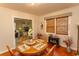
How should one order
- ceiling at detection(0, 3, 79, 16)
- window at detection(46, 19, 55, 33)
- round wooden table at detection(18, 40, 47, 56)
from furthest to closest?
window at detection(46, 19, 55, 33) → round wooden table at detection(18, 40, 47, 56) → ceiling at detection(0, 3, 79, 16)

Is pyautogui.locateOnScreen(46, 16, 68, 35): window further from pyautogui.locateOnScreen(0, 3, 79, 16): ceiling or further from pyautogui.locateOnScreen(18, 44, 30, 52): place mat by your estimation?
pyautogui.locateOnScreen(18, 44, 30, 52): place mat

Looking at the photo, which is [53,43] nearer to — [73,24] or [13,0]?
[73,24]

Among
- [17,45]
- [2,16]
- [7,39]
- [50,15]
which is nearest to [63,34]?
[50,15]

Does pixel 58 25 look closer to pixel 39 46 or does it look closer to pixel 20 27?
pixel 39 46

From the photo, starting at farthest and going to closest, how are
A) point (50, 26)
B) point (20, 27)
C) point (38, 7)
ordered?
1. point (50, 26)
2. point (20, 27)
3. point (38, 7)

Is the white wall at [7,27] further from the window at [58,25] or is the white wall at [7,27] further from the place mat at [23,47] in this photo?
the window at [58,25]

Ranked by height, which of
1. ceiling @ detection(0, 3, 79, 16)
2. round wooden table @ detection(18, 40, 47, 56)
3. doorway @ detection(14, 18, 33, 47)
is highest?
ceiling @ detection(0, 3, 79, 16)

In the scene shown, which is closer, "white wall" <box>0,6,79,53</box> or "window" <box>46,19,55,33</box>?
"white wall" <box>0,6,79,53</box>

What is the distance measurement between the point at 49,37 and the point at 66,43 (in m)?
0.34

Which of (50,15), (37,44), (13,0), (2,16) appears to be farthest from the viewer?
(37,44)

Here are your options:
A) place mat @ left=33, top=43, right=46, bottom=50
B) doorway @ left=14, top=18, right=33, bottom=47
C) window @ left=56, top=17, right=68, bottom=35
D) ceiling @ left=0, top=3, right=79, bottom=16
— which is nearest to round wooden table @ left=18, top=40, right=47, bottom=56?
place mat @ left=33, top=43, right=46, bottom=50

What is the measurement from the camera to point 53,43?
65.0 inches

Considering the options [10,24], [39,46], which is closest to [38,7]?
[10,24]

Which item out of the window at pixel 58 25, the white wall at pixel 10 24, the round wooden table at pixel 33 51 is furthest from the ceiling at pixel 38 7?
the round wooden table at pixel 33 51
